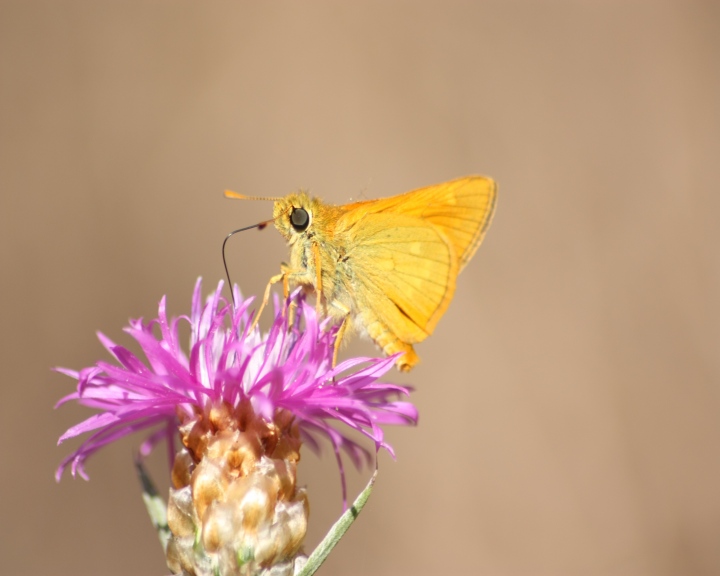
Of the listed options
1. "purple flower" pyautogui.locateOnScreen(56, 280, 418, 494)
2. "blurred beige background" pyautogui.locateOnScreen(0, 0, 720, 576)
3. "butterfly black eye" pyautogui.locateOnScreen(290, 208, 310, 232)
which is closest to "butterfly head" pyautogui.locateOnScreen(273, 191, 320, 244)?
"butterfly black eye" pyautogui.locateOnScreen(290, 208, 310, 232)

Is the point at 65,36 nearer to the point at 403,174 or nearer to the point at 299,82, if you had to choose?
the point at 299,82

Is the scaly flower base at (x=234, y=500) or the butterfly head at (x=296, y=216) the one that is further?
the butterfly head at (x=296, y=216)

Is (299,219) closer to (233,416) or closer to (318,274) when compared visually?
(318,274)

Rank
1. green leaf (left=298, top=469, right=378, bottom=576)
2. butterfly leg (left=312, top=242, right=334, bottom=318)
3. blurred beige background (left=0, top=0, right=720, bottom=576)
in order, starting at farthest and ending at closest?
blurred beige background (left=0, top=0, right=720, bottom=576)
butterfly leg (left=312, top=242, right=334, bottom=318)
green leaf (left=298, top=469, right=378, bottom=576)

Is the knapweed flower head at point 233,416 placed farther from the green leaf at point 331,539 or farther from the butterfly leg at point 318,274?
the butterfly leg at point 318,274

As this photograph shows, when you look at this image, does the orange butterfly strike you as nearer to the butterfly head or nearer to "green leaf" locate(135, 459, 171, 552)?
the butterfly head

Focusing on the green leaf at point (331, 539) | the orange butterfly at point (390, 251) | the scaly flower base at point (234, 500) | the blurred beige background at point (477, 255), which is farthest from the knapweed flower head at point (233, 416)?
the blurred beige background at point (477, 255)

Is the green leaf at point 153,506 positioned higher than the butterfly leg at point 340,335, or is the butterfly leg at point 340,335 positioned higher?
the butterfly leg at point 340,335

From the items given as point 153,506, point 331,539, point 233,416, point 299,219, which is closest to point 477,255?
point 299,219
